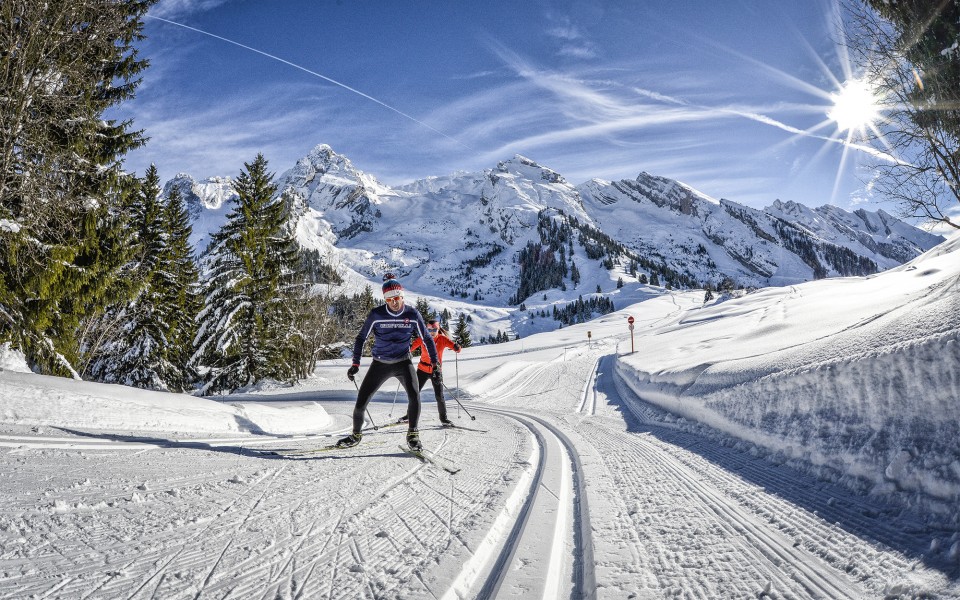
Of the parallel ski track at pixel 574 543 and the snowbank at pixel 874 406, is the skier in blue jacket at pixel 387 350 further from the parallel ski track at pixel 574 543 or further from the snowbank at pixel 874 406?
the snowbank at pixel 874 406

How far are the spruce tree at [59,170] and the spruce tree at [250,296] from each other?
8.26m

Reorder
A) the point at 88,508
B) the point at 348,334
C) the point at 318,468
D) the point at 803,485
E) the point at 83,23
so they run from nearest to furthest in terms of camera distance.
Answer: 1. the point at 88,508
2. the point at 803,485
3. the point at 318,468
4. the point at 83,23
5. the point at 348,334

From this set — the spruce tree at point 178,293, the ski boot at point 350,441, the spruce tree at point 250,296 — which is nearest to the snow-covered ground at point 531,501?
the ski boot at point 350,441

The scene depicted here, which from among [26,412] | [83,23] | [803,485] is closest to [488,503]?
[803,485]

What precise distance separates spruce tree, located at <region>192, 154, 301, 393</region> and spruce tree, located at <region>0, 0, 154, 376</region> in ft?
27.1

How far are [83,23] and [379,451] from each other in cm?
964

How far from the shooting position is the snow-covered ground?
6.49ft

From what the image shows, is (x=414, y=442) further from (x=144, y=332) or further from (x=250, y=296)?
(x=144, y=332)

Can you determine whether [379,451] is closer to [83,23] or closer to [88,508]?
[88,508]

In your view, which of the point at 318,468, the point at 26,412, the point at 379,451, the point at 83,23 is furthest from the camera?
the point at 83,23

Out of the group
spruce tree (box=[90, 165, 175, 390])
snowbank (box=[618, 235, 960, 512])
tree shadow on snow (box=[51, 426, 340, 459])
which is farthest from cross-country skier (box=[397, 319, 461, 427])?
spruce tree (box=[90, 165, 175, 390])

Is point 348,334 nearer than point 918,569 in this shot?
No

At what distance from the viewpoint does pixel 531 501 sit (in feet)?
10.7

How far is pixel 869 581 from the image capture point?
6.45 feet
